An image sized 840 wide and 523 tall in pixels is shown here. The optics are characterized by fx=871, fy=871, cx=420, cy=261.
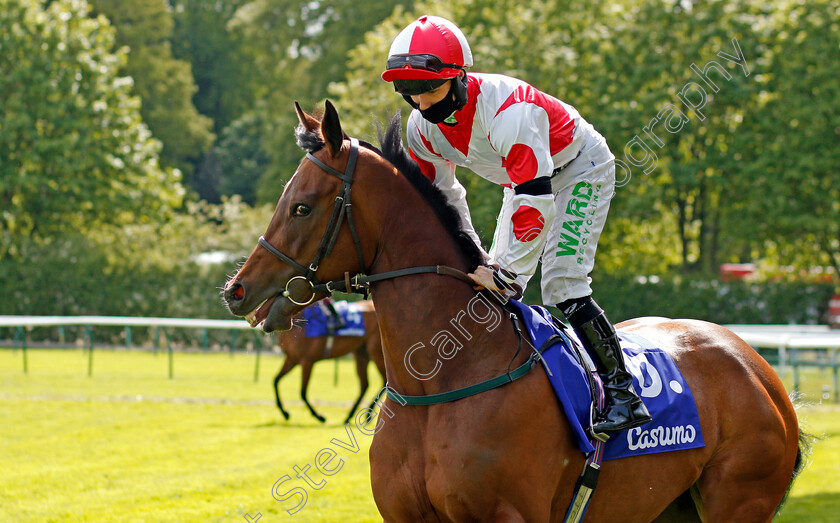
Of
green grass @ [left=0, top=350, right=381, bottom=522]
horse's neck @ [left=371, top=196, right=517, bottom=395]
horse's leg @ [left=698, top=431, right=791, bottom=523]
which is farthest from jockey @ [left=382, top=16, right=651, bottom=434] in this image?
green grass @ [left=0, top=350, right=381, bottom=522]

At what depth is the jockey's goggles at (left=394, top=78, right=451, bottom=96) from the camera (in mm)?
3084

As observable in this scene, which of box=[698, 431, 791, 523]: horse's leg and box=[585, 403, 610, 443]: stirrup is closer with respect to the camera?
box=[585, 403, 610, 443]: stirrup

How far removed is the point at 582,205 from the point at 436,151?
2.00 feet

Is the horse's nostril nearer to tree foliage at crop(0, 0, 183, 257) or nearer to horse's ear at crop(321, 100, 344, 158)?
horse's ear at crop(321, 100, 344, 158)

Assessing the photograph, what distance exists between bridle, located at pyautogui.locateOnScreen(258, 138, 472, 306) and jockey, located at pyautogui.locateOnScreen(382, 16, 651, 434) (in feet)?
0.77

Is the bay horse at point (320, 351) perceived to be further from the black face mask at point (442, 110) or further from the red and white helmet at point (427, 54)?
the red and white helmet at point (427, 54)

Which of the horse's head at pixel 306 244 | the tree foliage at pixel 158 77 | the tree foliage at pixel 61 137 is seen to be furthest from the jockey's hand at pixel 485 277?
the tree foliage at pixel 158 77

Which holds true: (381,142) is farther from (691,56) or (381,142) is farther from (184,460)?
(691,56)

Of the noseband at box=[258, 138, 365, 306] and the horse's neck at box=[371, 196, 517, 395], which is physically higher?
the noseband at box=[258, 138, 365, 306]

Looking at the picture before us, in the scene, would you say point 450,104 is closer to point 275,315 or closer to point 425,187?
point 425,187

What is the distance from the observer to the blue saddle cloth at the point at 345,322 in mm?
10727

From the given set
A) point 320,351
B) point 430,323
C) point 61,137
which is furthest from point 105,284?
point 430,323

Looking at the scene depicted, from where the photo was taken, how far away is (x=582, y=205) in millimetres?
3416

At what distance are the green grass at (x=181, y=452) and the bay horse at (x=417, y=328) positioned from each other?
192cm
